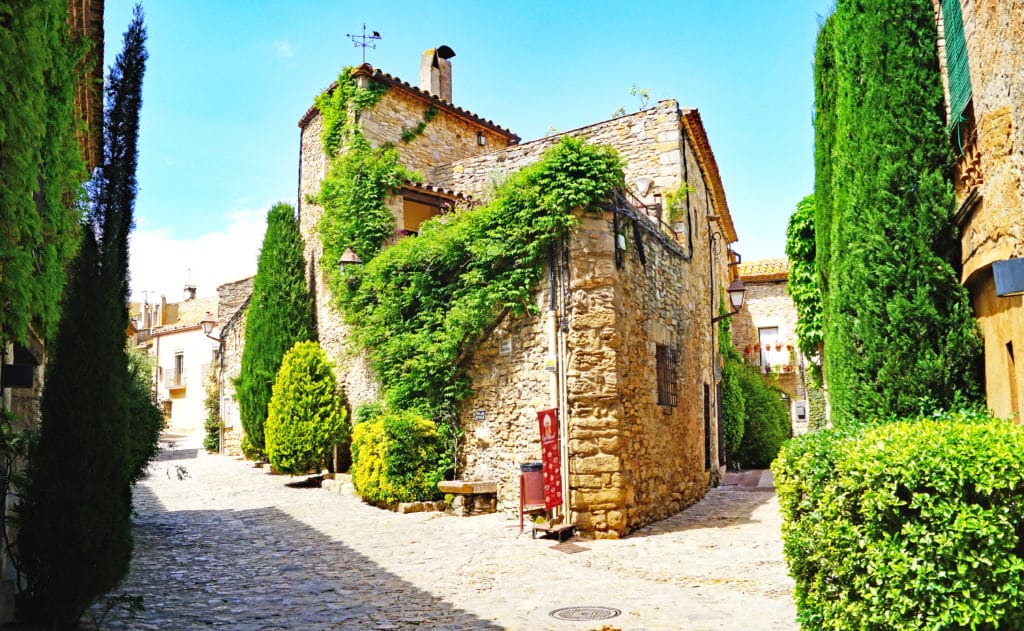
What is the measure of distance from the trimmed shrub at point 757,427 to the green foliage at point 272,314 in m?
11.3

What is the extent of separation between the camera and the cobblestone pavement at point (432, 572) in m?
5.65

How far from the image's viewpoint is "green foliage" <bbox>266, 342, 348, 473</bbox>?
14248mm

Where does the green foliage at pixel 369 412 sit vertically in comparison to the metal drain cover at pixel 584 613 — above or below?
above

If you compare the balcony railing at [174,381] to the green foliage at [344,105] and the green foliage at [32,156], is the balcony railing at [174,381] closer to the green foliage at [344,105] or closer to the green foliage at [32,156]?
the green foliage at [344,105]

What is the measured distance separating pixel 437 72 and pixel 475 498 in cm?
1107

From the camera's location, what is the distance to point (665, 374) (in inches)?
456

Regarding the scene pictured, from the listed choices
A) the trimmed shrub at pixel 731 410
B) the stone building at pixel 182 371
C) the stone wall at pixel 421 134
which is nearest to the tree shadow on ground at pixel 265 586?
the stone wall at pixel 421 134

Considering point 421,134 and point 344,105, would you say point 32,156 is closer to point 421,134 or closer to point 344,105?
point 344,105

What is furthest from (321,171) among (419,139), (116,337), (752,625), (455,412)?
(752,625)

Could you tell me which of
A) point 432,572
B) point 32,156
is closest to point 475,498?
point 432,572

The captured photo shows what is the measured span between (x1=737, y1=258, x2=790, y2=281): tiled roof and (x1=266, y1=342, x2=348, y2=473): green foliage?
1565 cm

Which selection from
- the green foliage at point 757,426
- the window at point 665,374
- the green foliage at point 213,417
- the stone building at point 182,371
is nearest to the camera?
the window at point 665,374

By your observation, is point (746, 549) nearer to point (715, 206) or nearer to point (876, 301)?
point (876, 301)

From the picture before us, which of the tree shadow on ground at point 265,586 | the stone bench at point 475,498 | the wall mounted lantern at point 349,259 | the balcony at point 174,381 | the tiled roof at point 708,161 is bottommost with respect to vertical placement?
the tree shadow on ground at point 265,586
